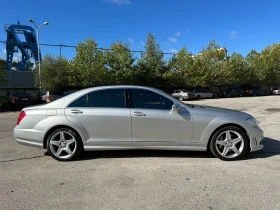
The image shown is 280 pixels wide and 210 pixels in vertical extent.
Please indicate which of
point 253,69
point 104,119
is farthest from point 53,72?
point 253,69

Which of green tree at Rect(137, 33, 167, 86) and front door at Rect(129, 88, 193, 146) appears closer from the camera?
front door at Rect(129, 88, 193, 146)

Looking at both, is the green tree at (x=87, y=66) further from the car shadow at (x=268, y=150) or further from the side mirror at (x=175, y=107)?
the side mirror at (x=175, y=107)

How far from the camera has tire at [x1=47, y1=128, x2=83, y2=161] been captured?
5.04m

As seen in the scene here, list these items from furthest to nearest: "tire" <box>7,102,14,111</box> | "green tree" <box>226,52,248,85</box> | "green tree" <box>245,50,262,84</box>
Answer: "green tree" <box>245,50,262,84</box> → "green tree" <box>226,52,248,85</box> → "tire" <box>7,102,14,111</box>

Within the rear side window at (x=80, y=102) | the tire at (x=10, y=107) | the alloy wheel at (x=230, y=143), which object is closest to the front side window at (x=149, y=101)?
the rear side window at (x=80, y=102)

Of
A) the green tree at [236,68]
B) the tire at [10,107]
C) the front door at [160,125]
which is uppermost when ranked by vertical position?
the green tree at [236,68]

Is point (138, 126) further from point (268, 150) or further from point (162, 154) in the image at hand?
point (268, 150)

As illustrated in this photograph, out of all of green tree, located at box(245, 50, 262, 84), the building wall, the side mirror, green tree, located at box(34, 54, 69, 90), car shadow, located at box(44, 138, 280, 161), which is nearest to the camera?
the side mirror

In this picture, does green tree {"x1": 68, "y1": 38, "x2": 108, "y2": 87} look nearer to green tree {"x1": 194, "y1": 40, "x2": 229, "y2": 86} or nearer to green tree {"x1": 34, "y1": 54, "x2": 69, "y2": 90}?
green tree {"x1": 34, "y1": 54, "x2": 69, "y2": 90}

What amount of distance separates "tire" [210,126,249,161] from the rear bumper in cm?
339

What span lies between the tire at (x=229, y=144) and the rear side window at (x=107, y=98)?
6.29ft

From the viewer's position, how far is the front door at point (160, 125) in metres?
4.91

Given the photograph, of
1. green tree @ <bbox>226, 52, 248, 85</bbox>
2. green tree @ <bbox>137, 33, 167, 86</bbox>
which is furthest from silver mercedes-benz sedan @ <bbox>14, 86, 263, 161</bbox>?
green tree @ <bbox>226, 52, 248, 85</bbox>

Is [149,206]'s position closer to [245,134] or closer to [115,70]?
[245,134]
